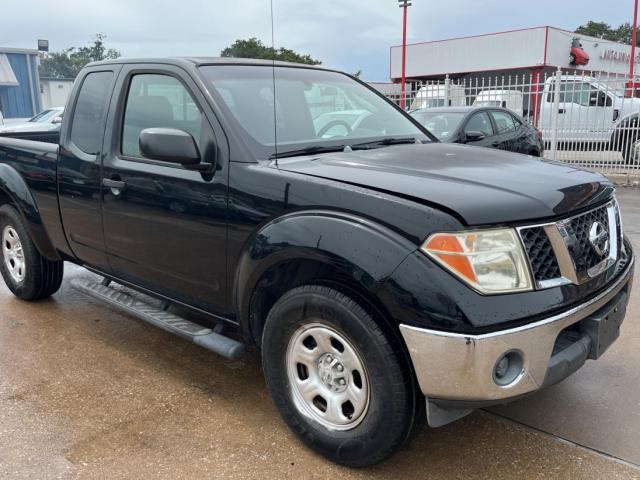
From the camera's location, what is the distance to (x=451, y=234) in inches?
91.2

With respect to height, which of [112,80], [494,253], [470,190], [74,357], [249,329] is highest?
[112,80]

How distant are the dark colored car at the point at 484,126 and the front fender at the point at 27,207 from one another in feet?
18.4

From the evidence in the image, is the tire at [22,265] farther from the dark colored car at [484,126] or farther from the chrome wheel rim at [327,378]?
the dark colored car at [484,126]

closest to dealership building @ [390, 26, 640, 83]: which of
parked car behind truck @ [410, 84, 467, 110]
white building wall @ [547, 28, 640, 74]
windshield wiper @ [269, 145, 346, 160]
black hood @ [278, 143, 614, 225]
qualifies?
white building wall @ [547, 28, 640, 74]

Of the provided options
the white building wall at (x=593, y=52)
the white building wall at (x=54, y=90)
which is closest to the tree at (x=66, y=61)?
the white building wall at (x=54, y=90)

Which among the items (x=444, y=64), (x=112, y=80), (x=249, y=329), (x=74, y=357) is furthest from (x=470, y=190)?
(x=444, y=64)

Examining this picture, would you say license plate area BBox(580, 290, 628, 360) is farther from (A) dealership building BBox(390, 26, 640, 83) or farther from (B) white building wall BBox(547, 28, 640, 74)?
(B) white building wall BBox(547, 28, 640, 74)

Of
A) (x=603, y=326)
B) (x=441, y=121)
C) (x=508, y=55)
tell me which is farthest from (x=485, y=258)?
(x=508, y=55)

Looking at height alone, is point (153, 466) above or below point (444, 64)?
below

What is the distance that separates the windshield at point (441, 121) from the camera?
9094 millimetres

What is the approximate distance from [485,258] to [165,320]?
1.98 m

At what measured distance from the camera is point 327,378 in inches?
108

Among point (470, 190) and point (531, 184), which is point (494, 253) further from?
point (531, 184)

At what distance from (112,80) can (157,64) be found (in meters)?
0.48
